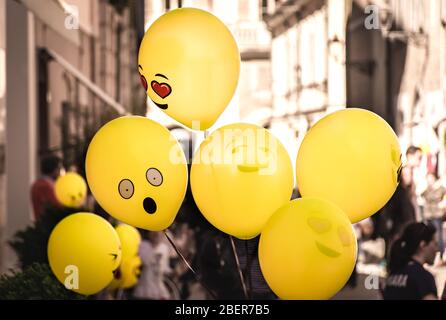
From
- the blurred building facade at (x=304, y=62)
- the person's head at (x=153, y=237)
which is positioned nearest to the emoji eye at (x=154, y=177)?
the person's head at (x=153, y=237)

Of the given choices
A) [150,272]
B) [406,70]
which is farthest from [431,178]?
[150,272]

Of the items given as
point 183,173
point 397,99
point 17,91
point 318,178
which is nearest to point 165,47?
point 183,173

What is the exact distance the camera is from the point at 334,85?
13.4 meters

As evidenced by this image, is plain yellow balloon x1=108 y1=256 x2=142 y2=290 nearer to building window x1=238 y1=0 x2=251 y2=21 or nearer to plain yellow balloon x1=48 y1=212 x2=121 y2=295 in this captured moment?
plain yellow balloon x1=48 y1=212 x2=121 y2=295

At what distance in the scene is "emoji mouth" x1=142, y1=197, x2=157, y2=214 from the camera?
265 cm

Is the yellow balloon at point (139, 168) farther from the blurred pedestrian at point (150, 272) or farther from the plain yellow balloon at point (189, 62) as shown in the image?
the blurred pedestrian at point (150, 272)

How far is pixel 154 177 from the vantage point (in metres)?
2.63

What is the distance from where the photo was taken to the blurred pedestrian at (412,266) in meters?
3.60

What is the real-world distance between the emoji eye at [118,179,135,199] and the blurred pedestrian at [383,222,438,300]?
1.59 metres

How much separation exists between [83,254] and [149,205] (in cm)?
Result: 55

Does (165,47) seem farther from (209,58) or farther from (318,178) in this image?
(318,178)

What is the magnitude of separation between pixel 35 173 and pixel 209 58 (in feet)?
19.0

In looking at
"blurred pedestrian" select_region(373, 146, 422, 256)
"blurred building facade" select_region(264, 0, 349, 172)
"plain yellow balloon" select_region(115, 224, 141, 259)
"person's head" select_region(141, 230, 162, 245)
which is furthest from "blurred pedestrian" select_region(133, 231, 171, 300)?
"blurred building facade" select_region(264, 0, 349, 172)

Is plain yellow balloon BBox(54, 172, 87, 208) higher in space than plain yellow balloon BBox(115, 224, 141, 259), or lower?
lower
